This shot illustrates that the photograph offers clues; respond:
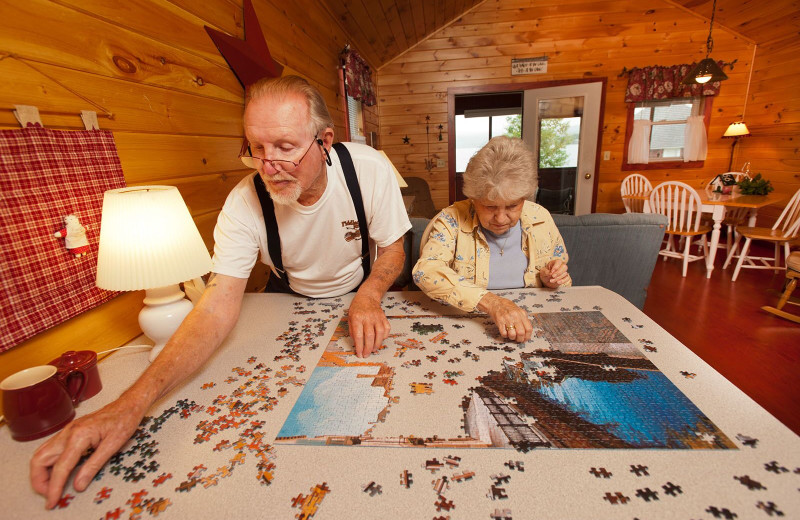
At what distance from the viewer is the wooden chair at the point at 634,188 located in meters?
4.97

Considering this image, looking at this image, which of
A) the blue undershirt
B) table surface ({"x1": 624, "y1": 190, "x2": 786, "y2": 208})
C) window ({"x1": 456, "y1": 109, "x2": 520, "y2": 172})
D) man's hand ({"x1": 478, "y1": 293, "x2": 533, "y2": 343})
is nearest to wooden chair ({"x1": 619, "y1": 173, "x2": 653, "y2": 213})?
table surface ({"x1": 624, "y1": 190, "x2": 786, "y2": 208})

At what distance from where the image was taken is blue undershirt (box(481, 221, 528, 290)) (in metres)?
1.61

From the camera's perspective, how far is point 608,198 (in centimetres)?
563

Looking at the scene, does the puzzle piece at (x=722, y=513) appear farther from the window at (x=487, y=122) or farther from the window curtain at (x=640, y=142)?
the window at (x=487, y=122)

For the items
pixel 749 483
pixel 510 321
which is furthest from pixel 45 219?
pixel 749 483

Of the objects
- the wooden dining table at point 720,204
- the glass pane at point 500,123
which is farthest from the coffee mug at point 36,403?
the glass pane at point 500,123

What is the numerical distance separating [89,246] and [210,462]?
796mm

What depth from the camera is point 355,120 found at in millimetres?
4473

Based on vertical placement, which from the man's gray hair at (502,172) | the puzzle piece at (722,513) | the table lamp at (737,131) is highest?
the table lamp at (737,131)

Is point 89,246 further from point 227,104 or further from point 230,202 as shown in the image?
point 227,104

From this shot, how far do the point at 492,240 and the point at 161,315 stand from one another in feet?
4.10

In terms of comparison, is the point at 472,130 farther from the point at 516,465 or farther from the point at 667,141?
the point at 516,465

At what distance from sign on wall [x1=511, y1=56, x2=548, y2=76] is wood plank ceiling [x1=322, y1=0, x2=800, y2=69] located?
28.0 inches

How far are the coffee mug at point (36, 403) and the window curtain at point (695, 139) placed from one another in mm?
6872
